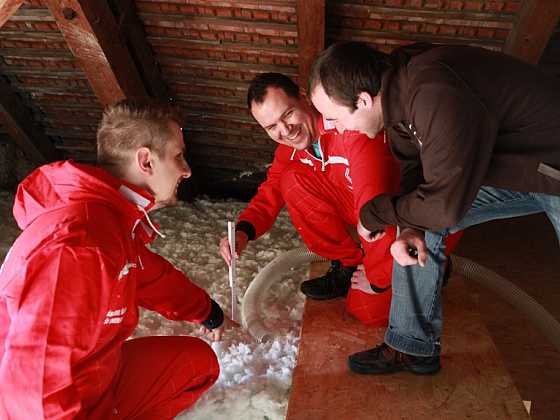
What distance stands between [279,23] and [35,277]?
1.61 metres

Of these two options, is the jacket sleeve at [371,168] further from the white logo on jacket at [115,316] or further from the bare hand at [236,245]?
the white logo on jacket at [115,316]

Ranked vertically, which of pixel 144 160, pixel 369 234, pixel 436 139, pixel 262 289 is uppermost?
pixel 436 139

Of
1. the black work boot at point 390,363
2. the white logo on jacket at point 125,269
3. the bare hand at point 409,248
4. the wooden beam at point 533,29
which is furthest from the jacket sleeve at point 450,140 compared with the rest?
the wooden beam at point 533,29

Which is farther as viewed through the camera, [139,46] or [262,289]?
[139,46]

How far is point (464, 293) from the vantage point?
1.97 m

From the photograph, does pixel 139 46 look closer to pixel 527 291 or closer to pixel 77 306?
pixel 77 306

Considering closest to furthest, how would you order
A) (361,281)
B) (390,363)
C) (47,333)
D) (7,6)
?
(47,333) < (390,363) < (7,6) < (361,281)

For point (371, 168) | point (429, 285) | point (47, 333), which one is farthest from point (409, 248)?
point (47, 333)

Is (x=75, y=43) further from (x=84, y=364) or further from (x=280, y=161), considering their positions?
(x=84, y=364)

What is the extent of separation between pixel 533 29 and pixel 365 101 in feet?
3.48

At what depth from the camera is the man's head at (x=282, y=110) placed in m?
1.81

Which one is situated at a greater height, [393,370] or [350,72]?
[350,72]

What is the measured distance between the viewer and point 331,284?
80.4 inches

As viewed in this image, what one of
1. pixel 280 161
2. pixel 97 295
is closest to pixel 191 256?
pixel 280 161
